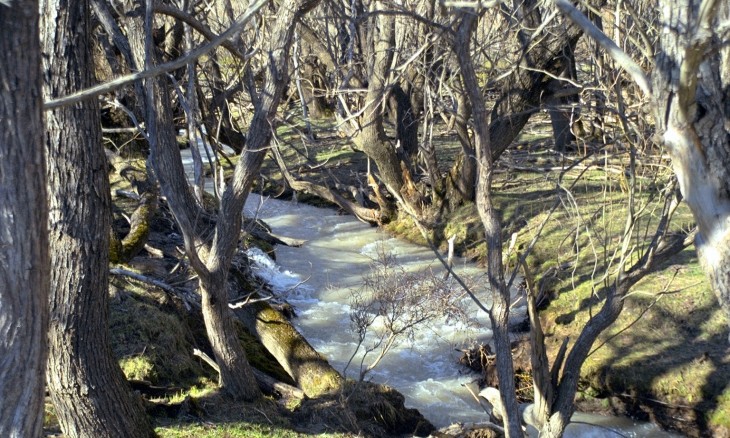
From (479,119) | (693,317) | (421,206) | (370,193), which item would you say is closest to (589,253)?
(693,317)

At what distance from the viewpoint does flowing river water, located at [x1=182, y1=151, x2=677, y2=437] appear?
855 cm

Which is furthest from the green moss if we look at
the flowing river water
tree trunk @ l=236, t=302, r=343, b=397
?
the flowing river water

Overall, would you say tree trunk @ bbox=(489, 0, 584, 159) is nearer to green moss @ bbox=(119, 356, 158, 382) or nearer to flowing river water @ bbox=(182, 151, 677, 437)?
flowing river water @ bbox=(182, 151, 677, 437)

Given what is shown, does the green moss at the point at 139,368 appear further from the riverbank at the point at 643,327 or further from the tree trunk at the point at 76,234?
the riverbank at the point at 643,327

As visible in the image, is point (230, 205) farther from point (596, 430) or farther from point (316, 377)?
point (596, 430)

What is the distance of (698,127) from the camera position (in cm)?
361

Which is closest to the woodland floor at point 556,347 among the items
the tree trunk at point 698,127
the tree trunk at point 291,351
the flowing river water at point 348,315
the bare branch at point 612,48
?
the tree trunk at point 291,351

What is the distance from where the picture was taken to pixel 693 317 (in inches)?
352

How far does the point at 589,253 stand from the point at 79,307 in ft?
25.7

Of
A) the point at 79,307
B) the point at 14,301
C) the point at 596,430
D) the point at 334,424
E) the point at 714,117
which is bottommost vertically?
the point at 596,430

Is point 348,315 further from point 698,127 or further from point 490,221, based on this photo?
point 698,127

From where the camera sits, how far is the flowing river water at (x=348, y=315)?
855cm

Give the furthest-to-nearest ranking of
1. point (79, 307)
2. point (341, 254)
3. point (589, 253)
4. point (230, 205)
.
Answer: point (341, 254)
point (589, 253)
point (230, 205)
point (79, 307)

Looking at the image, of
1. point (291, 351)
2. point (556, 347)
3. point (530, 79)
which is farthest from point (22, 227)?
point (530, 79)
